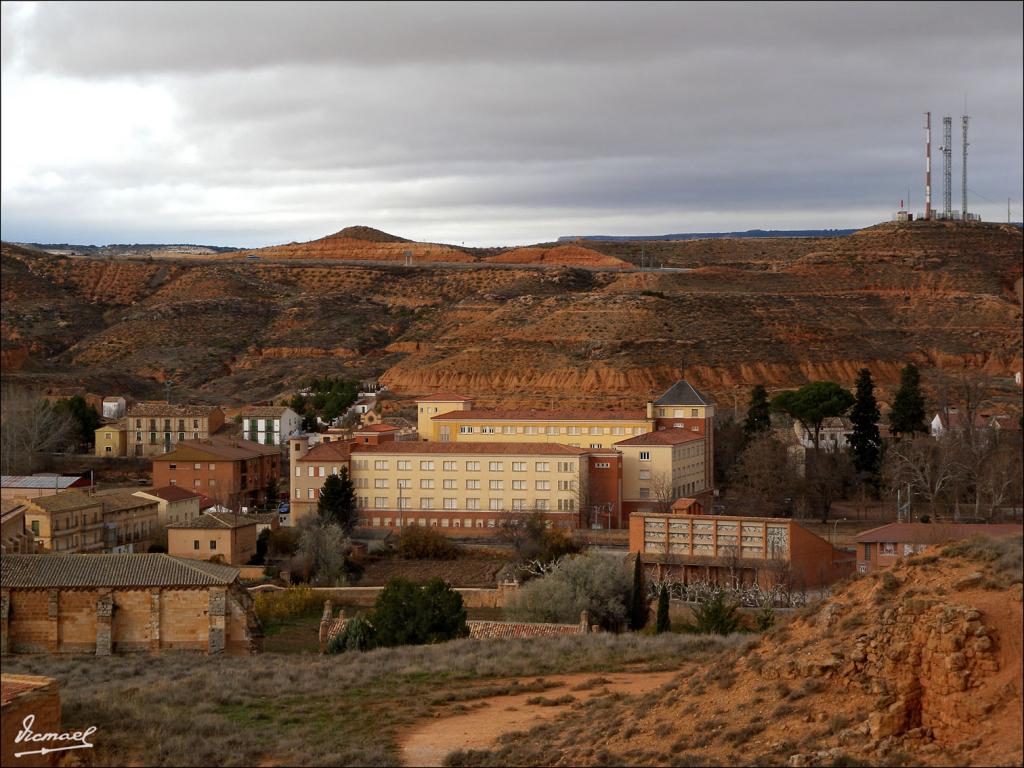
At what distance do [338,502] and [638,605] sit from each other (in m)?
18.8

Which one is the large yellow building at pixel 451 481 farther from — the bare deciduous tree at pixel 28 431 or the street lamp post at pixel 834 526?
the bare deciduous tree at pixel 28 431

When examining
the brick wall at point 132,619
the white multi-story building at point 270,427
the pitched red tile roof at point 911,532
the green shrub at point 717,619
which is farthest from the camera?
the white multi-story building at point 270,427

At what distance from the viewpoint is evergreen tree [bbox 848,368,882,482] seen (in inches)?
2233

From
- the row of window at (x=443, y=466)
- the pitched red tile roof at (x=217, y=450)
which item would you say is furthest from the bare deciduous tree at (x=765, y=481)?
the pitched red tile roof at (x=217, y=450)

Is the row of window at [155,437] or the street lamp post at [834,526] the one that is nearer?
the street lamp post at [834,526]

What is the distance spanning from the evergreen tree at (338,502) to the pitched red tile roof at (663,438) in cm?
1060

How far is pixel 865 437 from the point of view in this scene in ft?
189

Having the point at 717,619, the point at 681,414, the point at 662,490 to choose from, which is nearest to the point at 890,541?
the point at 717,619

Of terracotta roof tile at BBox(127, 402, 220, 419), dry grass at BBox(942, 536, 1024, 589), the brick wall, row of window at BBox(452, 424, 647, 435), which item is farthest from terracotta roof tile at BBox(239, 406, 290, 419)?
dry grass at BBox(942, 536, 1024, 589)

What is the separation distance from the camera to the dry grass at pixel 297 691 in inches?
625

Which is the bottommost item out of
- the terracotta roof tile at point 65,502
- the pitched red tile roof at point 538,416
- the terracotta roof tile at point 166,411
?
the terracotta roof tile at point 65,502

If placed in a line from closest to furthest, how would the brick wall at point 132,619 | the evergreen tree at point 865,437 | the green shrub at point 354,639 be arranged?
the green shrub at point 354,639 < the brick wall at point 132,619 < the evergreen tree at point 865,437

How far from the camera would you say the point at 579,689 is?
1998cm

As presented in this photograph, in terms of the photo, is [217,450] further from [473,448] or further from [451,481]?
[473,448]
